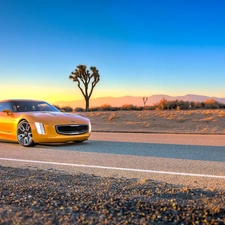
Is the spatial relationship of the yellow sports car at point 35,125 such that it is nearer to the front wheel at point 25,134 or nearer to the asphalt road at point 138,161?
the front wheel at point 25,134

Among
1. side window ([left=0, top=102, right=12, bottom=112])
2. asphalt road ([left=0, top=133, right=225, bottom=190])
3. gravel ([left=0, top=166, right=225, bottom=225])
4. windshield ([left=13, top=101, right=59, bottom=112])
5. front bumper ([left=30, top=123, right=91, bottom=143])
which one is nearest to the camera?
gravel ([left=0, top=166, right=225, bottom=225])

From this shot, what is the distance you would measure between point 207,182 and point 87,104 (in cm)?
3792

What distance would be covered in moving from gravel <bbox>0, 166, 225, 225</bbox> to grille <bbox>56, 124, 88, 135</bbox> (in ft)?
14.9

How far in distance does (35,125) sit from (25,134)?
1.98 feet

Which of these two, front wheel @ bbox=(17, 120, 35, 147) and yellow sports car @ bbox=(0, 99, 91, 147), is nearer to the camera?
yellow sports car @ bbox=(0, 99, 91, 147)

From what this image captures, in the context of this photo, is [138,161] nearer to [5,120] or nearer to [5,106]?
[5,120]

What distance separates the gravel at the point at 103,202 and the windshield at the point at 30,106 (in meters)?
5.92

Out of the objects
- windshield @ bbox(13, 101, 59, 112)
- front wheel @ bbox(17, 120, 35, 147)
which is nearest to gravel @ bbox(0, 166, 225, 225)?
front wheel @ bbox(17, 120, 35, 147)

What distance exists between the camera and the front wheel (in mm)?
9472

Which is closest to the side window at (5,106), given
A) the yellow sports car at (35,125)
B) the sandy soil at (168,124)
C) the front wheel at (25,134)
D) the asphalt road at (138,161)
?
the yellow sports car at (35,125)

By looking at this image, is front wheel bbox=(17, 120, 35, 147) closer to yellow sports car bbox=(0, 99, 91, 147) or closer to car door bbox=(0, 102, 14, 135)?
yellow sports car bbox=(0, 99, 91, 147)

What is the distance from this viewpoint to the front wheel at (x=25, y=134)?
9.47m

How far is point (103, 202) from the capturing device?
11.6ft

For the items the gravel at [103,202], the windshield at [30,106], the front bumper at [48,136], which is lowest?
the gravel at [103,202]
